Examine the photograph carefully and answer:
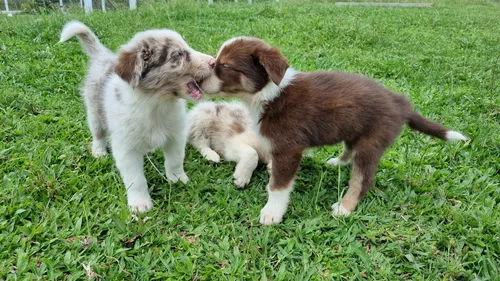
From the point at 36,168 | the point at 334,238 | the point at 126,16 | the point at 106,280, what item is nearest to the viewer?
the point at 106,280

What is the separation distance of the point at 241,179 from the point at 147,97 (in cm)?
123

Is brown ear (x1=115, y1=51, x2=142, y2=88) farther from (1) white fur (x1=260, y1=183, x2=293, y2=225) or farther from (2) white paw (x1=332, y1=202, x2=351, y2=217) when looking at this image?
(2) white paw (x1=332, y1=202, x2=351, y2=217)

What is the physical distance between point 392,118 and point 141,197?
233 centimetres

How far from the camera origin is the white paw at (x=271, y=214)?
3.38 metres

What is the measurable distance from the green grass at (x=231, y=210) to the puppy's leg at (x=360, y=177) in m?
0.11

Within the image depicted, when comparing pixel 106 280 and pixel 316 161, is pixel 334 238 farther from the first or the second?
pixel 106 280

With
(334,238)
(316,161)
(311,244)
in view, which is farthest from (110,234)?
(316,161)

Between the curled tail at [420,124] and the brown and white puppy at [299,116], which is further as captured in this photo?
the curled tail at [420,124]

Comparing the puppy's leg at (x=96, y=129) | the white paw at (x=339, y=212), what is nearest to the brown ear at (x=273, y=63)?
the white paw at (x=339, y=212)

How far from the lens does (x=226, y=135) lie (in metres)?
4.73

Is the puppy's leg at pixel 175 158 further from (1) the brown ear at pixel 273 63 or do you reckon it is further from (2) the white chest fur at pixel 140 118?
(1) the brown ear at pixel 273 63

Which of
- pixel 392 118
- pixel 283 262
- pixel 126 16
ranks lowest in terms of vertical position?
pixel 126 16

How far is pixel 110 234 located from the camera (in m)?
3.09

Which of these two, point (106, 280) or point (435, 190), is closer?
point (106, 280)
